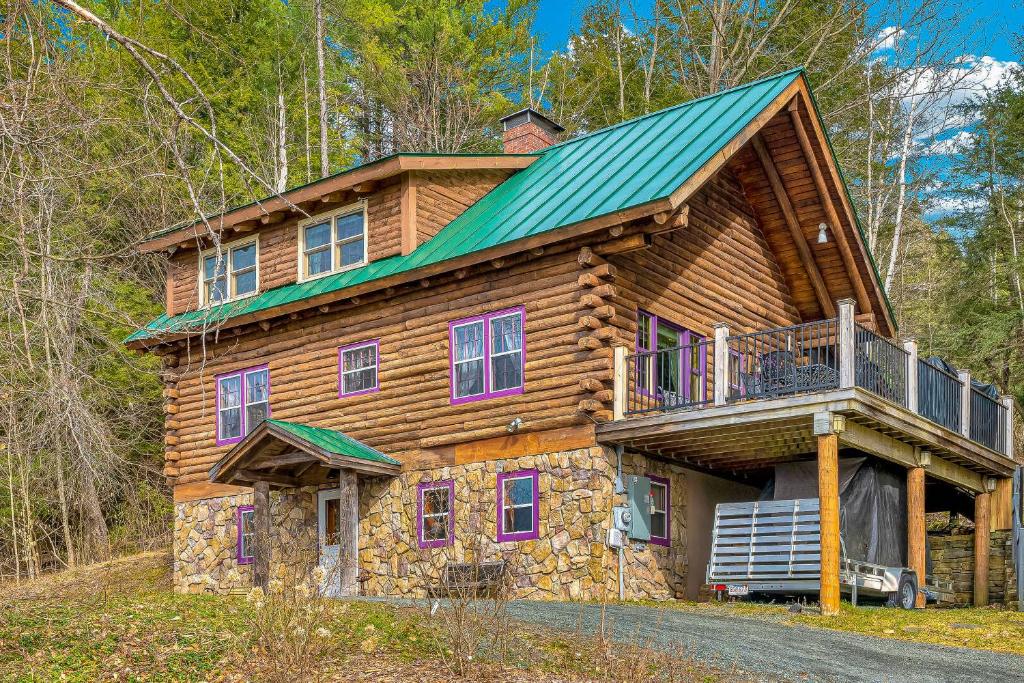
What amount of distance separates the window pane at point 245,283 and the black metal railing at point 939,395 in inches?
490

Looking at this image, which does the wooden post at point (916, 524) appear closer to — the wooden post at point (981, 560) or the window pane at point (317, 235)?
the wooden post at point (981, 560)

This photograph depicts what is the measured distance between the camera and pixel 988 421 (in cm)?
2211

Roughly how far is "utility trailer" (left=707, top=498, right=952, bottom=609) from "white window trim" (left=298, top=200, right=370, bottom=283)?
792 centimetres

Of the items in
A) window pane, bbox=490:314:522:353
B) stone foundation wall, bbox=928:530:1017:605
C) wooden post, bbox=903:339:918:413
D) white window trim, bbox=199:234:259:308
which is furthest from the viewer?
white window trim, bbox=199:234:259:308

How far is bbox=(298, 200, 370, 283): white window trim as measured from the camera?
22.8 m

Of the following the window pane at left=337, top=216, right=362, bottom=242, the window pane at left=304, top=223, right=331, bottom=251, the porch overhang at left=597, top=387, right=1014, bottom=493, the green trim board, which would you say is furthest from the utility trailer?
the window pane at left=304, top=223, right=331, bottom=251

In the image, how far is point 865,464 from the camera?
20062 mm

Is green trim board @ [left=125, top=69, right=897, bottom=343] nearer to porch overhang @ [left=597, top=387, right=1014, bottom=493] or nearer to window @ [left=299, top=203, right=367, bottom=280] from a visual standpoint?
window @ [left=299, top=203, right=367, bottom=280]

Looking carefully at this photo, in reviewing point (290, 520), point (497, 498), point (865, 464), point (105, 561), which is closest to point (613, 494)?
point (497, 498)

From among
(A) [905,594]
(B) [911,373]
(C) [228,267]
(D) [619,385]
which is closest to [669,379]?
(D) [619,385]

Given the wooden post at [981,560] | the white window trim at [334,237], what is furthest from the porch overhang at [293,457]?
the wooden post at [981,560]

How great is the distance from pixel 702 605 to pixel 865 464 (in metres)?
3.78

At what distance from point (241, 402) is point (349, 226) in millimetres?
4019

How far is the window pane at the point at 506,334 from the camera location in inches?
797
